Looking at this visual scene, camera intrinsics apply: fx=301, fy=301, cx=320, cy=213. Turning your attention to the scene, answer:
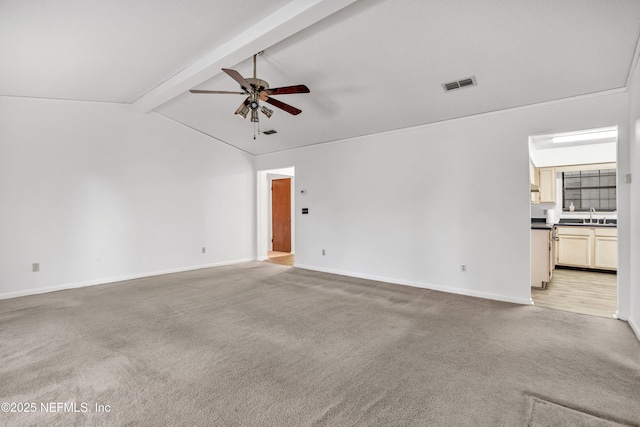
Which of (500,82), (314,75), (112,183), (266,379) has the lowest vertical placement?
(266,379)

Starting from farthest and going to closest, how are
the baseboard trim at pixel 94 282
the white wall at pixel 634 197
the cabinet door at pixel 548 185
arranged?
the cabinet door at pixel 548 185
the baseboard trim at pixel 94 282
the white wall at pixel 634 197

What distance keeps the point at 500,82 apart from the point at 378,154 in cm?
209

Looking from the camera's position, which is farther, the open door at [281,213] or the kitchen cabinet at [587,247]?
the open door at [281,213]

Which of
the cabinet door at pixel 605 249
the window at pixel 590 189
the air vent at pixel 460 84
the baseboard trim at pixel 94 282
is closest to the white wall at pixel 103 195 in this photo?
the baseboard trim at pixel 94 282

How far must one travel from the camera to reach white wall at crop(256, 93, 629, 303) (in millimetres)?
3785

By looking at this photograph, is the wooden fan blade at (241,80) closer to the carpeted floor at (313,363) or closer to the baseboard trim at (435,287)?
the carpeted floor at (313,363)

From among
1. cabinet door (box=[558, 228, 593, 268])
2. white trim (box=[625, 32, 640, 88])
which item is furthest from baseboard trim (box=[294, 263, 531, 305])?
cabinet door (box=[558, 228, 593, 268])

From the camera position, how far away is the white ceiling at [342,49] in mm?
2504

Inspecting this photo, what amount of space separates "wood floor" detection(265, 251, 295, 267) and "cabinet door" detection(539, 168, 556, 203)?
220 inches

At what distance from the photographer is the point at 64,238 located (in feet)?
15.3

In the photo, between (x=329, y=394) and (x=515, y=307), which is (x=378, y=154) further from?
(x=329, y=394)

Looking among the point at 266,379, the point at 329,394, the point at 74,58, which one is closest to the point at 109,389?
the point at 266,379

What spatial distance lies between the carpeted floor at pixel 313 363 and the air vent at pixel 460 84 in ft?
8.69

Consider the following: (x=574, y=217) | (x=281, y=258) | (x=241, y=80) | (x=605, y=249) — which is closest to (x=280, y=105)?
(x=241, y=80)
